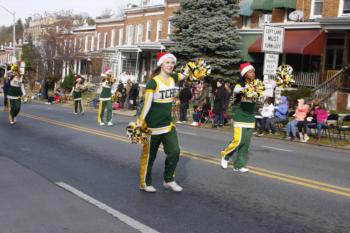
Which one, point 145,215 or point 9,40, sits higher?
point 9,40

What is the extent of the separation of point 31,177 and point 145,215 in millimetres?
2907

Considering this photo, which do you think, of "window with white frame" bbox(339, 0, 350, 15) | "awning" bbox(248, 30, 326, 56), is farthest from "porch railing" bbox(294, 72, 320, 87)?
"window with white frame" bbox(339, 0, 350, 15)

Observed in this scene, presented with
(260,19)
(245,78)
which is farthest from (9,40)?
(245,78)

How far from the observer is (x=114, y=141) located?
1400cm

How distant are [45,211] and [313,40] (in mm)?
23827

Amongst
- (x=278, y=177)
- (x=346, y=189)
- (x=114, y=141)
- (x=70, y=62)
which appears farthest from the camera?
(x=70, y=62)

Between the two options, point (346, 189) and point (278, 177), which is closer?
point (346, 189)

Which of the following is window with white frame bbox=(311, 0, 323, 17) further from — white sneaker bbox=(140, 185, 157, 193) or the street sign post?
white sneaker bbox=(140, 185, 157, 193)

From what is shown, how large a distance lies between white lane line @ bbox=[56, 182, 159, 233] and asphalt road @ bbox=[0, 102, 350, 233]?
8 centimetres

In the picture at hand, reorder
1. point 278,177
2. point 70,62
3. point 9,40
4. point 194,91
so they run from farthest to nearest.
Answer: point 9,40 → point 70,62 → point 194,91 → point 278,177

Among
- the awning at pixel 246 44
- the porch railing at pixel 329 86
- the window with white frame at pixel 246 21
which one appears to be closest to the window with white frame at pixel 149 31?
the window with white frame at pixel 246 21

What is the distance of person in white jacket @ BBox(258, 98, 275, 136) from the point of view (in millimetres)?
19344

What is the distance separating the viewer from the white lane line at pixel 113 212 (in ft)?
19.2

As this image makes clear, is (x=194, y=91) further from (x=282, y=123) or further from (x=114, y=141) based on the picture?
(x=114, y=141)
